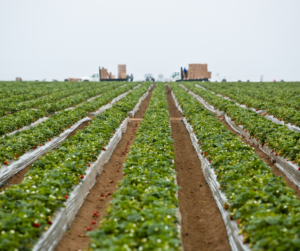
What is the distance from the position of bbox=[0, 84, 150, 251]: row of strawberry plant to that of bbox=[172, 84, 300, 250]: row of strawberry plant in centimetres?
352

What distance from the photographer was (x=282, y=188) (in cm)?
551

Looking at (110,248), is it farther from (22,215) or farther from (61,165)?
(61,165)

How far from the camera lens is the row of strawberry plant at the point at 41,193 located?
445 centimetres

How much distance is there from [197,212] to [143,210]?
267 centimetres

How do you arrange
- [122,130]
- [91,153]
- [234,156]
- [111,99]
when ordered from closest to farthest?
[234,156] < [91,153] < [122,130] < [111,99]

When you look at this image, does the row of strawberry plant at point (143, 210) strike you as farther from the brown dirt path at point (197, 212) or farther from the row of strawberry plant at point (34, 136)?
the row of strawberry plant at point (34, 136)

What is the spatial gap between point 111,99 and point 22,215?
60.7ft

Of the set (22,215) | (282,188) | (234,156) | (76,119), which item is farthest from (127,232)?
(76,119)

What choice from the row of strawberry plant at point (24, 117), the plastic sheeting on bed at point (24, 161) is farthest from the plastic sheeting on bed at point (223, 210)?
the row of strawberry plant at point (24, 117)

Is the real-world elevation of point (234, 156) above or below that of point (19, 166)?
above

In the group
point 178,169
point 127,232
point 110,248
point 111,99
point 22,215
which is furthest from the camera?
point 111,99

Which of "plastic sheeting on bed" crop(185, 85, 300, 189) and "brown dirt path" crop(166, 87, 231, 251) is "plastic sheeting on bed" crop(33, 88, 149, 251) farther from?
"plastic sheeting on bed" crop(185, 85, 300, 189)

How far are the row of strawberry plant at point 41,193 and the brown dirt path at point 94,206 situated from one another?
0.62 m

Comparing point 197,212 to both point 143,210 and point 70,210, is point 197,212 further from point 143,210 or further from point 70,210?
point 70,210
